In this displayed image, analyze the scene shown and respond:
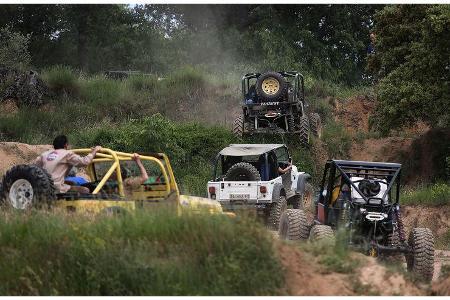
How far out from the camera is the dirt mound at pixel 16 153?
2373 centimetres

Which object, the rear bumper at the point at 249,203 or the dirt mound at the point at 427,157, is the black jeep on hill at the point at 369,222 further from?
the dirt mound at the point at 427,157

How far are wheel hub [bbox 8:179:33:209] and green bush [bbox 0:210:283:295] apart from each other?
130 centimetres

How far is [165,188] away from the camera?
1337 centimetres

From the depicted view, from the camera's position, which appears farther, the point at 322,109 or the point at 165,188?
the point at 322,109

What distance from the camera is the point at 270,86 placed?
85.7ft

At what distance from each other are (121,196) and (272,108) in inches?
583

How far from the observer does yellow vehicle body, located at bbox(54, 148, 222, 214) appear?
447 inches

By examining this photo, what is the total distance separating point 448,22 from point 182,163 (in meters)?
9.45

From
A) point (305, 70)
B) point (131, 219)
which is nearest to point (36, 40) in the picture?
point (305, 70)

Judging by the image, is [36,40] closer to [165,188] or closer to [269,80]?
[269,80]

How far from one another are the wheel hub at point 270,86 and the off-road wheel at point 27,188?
1517 cm

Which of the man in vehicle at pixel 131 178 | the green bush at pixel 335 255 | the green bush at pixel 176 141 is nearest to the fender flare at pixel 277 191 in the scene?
the green bush at pixel 176 141

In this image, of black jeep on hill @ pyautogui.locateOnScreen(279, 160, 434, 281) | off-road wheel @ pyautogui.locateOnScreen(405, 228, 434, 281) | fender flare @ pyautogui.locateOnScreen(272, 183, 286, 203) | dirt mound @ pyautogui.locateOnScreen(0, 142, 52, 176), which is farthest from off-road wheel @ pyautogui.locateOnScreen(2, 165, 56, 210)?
dirt mound @ pyautogui.locateOnScreen(0, 142, 52, 176)

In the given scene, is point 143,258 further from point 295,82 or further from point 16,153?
point 295,82
